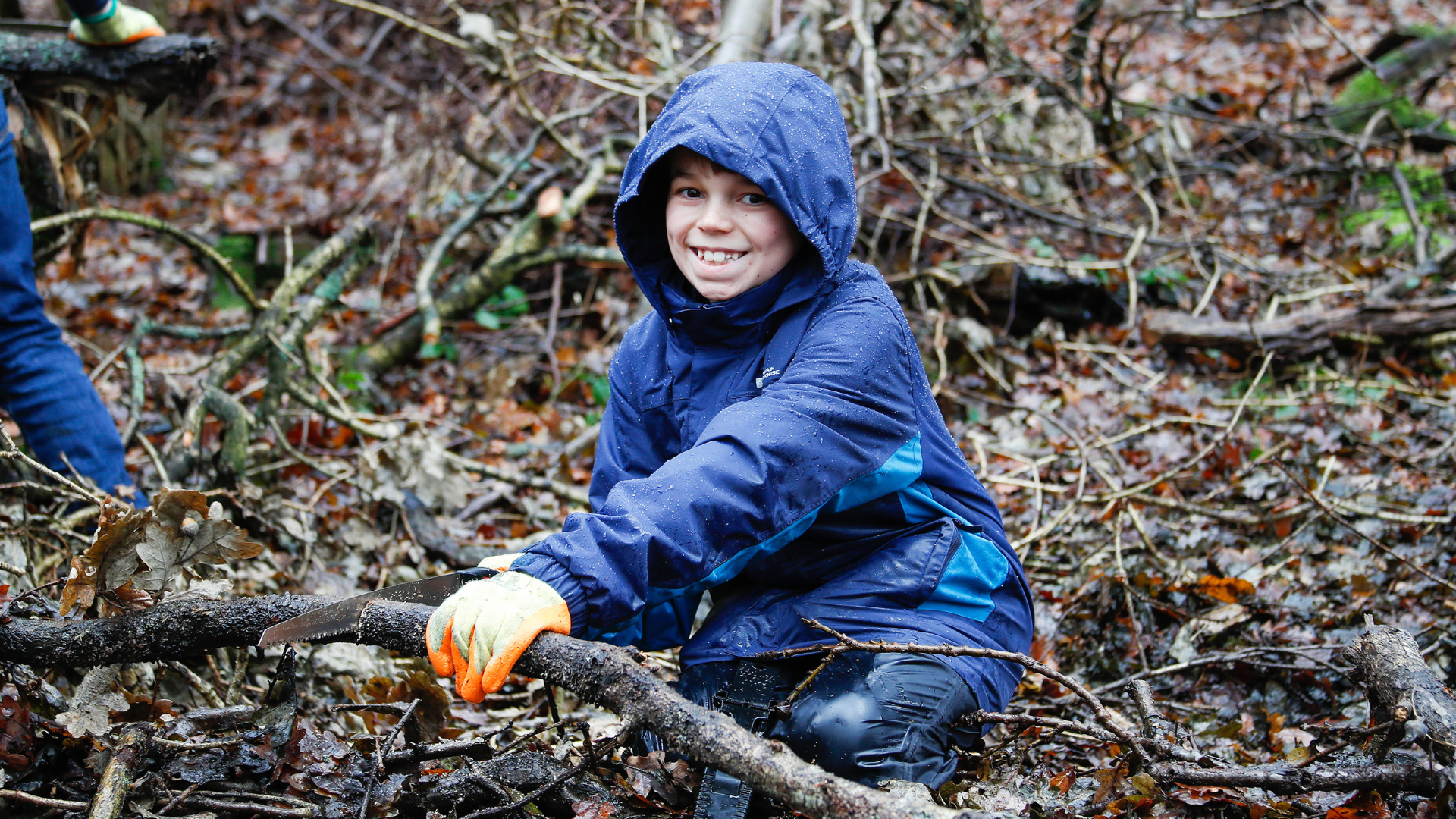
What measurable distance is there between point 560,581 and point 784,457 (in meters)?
0.50

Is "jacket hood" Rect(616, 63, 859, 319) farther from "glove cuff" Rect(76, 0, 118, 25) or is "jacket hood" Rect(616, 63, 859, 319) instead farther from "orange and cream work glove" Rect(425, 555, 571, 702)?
"glove cuff" Rect(76, 0, 118, 25)

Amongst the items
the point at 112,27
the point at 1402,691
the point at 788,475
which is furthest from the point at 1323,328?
the point at 112,27

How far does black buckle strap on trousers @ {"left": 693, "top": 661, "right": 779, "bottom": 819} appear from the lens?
76.4 inches

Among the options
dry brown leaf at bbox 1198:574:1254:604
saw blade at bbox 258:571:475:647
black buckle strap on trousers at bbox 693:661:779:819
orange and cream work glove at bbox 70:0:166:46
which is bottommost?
dry brown leaf at bbox 1198:574:1254:604

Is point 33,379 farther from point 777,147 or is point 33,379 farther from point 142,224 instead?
point 777,147

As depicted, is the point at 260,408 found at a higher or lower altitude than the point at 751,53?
lower

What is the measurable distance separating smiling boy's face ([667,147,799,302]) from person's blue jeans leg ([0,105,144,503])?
6.51 ft

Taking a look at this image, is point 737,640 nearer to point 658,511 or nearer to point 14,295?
point 658,511

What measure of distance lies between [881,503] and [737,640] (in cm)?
46

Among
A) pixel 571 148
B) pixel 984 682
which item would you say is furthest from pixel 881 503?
pixel 571 148

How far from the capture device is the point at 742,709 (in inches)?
87.3

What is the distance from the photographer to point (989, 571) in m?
2.36

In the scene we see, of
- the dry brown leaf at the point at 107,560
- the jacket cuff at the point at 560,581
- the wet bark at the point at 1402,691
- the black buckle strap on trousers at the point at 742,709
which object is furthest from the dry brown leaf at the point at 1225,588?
the dry brown leaf at the point at 107,560

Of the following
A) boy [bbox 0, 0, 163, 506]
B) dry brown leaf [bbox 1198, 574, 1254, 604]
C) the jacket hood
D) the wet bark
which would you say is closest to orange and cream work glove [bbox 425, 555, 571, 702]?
the jacket hood
